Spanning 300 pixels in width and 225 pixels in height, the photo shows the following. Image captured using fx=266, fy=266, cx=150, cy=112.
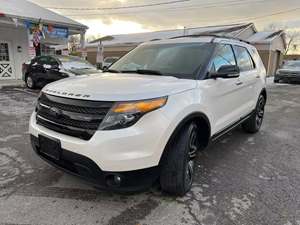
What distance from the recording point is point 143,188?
253 cm

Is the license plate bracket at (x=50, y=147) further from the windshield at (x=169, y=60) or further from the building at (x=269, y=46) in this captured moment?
the building at (x=269, y=46)

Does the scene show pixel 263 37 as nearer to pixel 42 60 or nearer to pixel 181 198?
pixel 42 60

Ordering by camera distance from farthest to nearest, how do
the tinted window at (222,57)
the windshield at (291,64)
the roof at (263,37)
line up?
the roof at (263,37)
the windshield at (291,64)
the tinted window at (222,57)

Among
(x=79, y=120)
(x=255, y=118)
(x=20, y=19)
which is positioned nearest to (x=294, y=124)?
(x=255, y=118)

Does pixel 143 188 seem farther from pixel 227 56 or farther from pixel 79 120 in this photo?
pixel 227 56

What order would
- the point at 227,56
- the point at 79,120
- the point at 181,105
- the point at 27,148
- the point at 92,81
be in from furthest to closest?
the point at 27,148
the point at 227,56
the point at 92,81
the point at 181,105
the point at 79,120

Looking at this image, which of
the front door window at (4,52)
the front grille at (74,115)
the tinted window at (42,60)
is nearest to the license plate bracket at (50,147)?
the front grille at (74,115)

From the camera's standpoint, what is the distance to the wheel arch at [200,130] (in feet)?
8.59

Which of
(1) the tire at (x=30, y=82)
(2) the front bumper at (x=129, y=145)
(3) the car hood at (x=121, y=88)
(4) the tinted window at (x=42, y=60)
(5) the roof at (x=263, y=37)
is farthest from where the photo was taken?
(5) the roof at (x=263, y=37)

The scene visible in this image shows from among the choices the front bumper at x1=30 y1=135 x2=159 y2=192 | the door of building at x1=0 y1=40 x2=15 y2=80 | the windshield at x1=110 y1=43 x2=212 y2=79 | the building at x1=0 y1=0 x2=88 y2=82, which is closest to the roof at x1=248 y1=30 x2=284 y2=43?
the building at x1=0 y1=0 x2=88 y2=82

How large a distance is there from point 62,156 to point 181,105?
1.29m

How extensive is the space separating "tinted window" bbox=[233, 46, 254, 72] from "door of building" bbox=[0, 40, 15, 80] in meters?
14.1

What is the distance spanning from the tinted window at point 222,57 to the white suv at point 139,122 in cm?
2

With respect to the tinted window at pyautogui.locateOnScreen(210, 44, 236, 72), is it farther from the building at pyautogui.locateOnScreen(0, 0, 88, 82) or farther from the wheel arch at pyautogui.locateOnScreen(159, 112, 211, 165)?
the building at pyautogui.locateOnScreen(0, 0, 88, 82)
